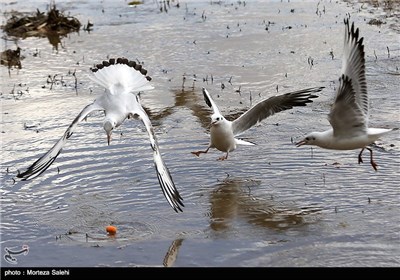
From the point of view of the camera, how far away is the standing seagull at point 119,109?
23.7 ft

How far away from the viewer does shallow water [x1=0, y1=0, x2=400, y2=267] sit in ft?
22.1

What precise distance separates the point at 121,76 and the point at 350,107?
9.54 feet

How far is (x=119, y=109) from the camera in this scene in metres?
8.45

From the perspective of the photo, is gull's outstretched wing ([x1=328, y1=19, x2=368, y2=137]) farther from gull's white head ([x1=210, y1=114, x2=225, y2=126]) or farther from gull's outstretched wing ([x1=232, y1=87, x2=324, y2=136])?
gull's white head ([x1=210, y1=114, x2=225, y2=126])

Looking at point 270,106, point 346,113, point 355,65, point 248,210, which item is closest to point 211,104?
point 270,106

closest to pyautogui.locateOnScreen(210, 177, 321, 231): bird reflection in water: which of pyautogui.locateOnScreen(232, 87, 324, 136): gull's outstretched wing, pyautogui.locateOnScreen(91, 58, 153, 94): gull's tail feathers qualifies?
pyautogui.locateOnScreen(232, 87, 324, 136): gull's outstretched wing

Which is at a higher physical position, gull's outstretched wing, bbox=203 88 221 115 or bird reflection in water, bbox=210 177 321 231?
gull's outstretched wing, bbox=203 88 221 115

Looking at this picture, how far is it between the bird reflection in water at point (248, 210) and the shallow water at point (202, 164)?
0.02 m

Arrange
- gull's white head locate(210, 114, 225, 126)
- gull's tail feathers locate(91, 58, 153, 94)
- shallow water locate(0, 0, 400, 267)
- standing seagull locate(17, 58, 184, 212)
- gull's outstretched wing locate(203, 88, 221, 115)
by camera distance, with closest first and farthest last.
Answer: shallow water locate(0, 0, 400, 267) < standing seagull locate(17, 58, 184, 212) < gull's white head locate(210, 114, 225, 126) < gull's outstretched wing locate(203, 88, 221, 115) < gull's tail feathers locate(91, 58, 153, 94)

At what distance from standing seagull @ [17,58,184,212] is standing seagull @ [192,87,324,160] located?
31.5 inches

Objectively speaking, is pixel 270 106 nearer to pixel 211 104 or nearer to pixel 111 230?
pixel 211 104

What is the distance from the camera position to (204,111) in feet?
35.1
